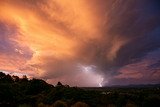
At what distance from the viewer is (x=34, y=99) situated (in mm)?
60844

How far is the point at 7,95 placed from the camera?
6200cm

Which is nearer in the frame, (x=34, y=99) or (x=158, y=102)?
(x=158, y=102)

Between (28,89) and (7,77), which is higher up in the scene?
(7,77)

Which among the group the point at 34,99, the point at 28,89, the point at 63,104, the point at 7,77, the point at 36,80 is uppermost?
the point at 7,77

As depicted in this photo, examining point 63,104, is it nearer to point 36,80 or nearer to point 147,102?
point 147,102

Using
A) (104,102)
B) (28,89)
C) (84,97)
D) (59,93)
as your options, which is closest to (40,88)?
(28,89)

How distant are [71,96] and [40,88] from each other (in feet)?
69.3

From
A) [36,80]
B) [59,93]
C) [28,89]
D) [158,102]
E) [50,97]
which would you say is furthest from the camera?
[36,80]

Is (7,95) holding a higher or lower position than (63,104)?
higher

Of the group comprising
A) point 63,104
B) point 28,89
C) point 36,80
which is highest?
point 36,80

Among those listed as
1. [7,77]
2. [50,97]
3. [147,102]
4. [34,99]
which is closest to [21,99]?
[34,99]

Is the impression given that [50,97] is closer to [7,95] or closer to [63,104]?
[7,95]

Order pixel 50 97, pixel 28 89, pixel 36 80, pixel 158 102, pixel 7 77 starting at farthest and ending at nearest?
1. pixel 7 77
2. pixel 36 80
3. pixel 28 89
4. pixel 50 97
5. pixel 158 102

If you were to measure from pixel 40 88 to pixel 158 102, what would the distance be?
39.4m
